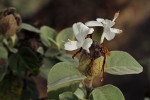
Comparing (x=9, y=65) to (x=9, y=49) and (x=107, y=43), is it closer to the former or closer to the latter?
(x=9, y=49)

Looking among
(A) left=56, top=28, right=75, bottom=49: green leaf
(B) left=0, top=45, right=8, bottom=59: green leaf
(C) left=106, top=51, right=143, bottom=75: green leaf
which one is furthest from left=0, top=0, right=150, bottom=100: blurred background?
(C) left=106, top=51, right=143, bottom=75: green leaf

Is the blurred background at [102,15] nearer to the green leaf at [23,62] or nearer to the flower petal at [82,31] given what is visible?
the green leaf at [23,62]

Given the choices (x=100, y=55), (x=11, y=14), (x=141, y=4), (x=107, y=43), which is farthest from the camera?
(x=141, y=4)

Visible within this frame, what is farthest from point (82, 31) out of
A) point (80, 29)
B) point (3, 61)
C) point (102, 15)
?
point (102, 15)

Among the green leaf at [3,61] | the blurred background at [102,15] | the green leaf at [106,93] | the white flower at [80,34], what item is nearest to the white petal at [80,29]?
the white flower at [80,34]

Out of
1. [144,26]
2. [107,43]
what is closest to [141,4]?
[144,26]
